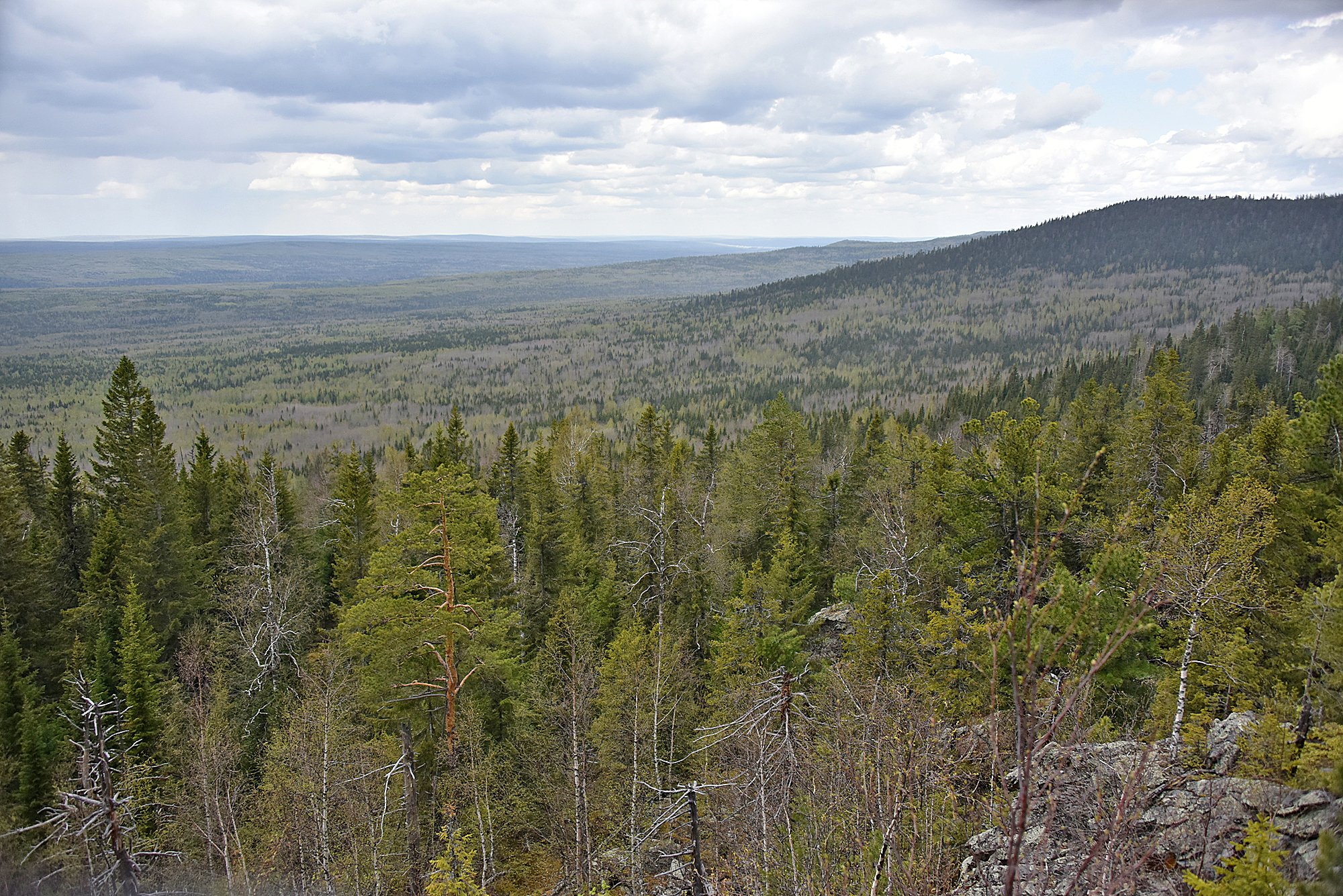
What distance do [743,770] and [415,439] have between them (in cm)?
13873

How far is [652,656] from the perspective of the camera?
74.8ft

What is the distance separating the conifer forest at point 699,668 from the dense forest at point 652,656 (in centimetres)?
17

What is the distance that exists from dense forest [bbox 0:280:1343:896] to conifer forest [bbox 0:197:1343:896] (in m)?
0.17

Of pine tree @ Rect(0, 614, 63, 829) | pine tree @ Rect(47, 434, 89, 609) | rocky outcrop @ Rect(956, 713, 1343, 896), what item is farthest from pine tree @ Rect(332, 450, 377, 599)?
rocky outcrop @ Rect(956, 713, 1343, 896)

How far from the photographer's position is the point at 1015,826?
376 centimetres

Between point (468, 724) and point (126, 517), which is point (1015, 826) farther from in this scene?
point (126, 517)

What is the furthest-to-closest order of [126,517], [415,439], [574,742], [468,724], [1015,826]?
[415,439] < [126,517] < [468,724] < [574,742] < [1015,826]

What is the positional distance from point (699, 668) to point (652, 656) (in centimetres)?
818

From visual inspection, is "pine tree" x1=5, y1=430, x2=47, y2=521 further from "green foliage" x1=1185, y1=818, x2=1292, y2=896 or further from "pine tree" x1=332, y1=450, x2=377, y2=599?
"green foliage" x1=1185, y1=818, x2=1292, y2=896

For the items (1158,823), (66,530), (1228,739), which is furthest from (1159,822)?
(66,530)

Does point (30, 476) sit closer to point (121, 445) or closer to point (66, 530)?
point (66, 530)

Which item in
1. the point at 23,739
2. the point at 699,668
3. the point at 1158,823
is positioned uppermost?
the point at 1158,823

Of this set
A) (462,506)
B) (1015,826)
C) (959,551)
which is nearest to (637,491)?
(959,551)

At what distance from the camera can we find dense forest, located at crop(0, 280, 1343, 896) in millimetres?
10969
